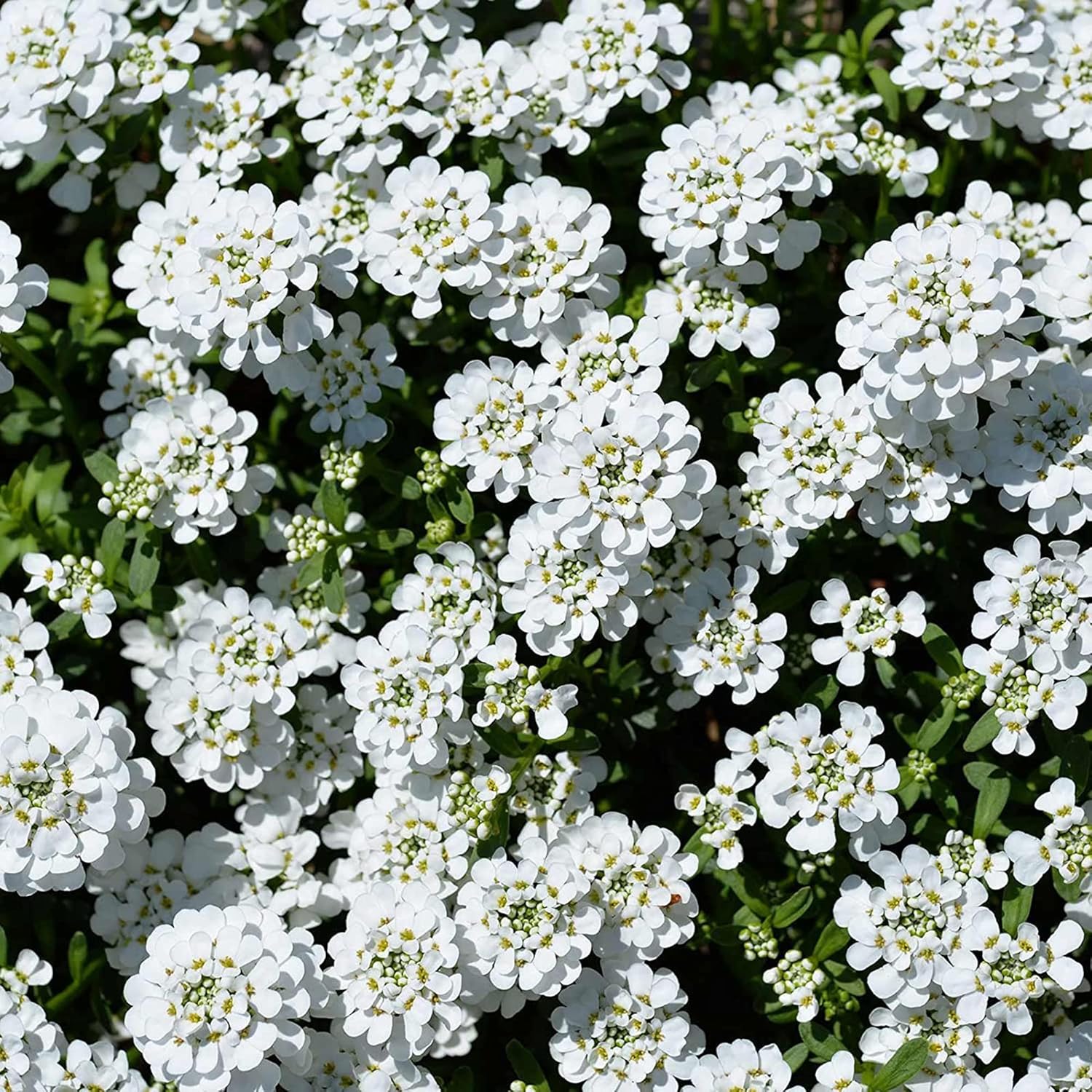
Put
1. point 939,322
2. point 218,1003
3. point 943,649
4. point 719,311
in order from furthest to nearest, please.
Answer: point 719,311 → point 943,649 → point 939,322 → point 218,1003

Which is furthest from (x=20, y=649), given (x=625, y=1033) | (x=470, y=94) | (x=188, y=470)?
(x=470, y=94)

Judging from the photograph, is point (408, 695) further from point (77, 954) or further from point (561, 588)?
point (77, 954)

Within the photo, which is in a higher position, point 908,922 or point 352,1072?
point 908,922

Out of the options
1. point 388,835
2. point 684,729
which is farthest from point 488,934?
point 684,729

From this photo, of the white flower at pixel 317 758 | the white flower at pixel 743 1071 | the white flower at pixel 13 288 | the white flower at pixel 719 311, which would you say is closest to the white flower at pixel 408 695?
the white flower at pixel 317 758

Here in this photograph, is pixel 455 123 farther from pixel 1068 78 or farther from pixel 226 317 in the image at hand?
pixel 1068 78
